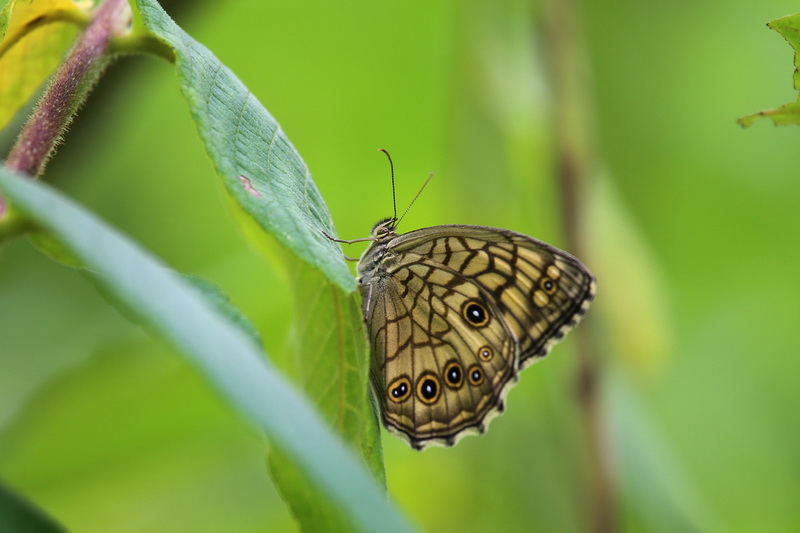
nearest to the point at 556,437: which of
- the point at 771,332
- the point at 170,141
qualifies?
the point at 771,332

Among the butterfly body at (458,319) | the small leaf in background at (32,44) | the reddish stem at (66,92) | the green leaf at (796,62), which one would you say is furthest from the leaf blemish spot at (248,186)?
the butterfly body at (458,319)

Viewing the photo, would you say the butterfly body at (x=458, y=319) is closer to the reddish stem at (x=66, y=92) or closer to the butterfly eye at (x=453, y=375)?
the butterfly eye at (x=453, y=375)

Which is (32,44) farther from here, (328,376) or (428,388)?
(428,388)

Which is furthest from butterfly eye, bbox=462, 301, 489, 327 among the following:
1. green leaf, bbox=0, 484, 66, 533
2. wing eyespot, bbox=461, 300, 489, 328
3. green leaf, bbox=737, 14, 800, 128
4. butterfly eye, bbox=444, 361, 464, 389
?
green leaf, bbox=0, 484, 66, 533

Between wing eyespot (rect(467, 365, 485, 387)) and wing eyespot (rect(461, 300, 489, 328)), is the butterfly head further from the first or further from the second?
wing eyespot (rect(467, 365, 485, 387))

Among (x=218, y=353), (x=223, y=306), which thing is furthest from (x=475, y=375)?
(x=218, y=353)

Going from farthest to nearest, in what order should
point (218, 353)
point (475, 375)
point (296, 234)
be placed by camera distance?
point (475, 375), point (296, 234), point (218, 353)

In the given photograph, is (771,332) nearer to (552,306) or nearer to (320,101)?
(552,306)
